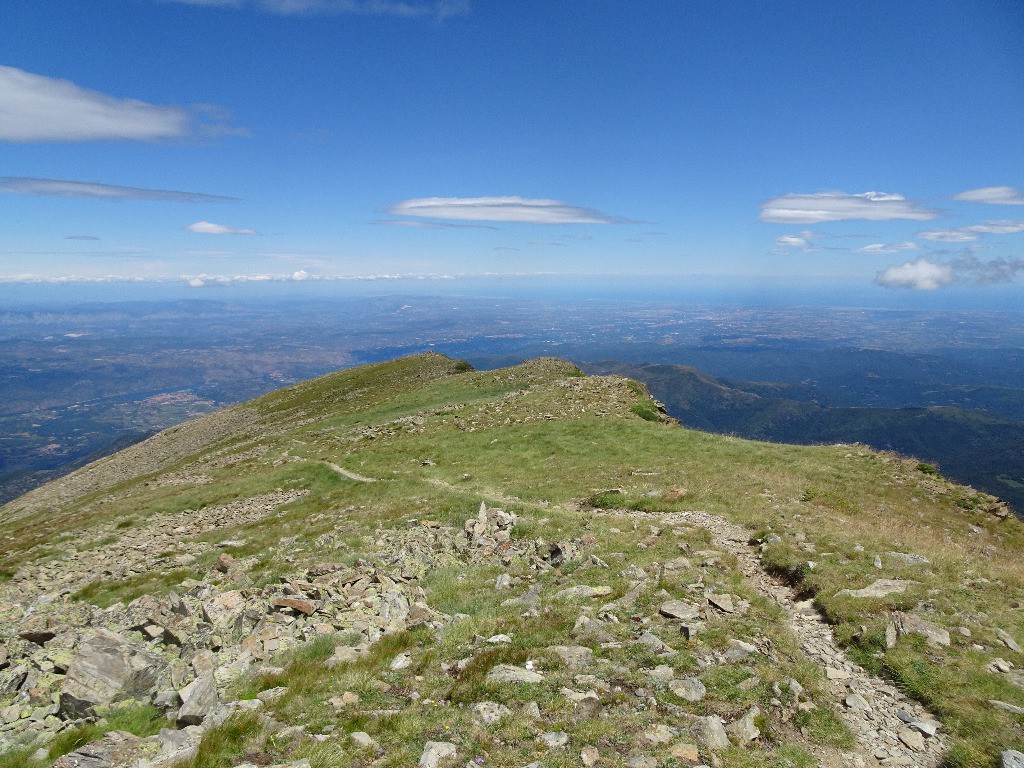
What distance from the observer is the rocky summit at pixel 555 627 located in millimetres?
9320

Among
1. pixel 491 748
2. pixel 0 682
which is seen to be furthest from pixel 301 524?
pixel 491 748

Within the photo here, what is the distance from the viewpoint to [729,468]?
104 feet

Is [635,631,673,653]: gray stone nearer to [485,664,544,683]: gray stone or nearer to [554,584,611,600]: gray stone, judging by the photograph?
[554,584,611,600]: gray stone

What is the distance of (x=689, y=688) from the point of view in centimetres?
1068

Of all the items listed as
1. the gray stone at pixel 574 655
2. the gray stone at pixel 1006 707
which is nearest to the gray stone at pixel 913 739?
the gray stone at pixel 1006 707

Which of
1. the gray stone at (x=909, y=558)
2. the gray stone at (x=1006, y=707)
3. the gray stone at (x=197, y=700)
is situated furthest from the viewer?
the gray stone at (x=909, y=558)

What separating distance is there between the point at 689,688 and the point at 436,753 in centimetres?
566

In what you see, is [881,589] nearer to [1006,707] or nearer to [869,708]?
[1006,707]

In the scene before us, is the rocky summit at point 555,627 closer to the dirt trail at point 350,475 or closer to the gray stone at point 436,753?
the gray stone at point 436,753

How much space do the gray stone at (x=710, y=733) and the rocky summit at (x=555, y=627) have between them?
42 mm

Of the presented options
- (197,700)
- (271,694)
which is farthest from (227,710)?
(271,694)

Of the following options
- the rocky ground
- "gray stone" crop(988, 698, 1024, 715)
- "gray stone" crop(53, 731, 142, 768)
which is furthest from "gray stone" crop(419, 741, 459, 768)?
"gray stone" crop(988, 698, 1024, 715)

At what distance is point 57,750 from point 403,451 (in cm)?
3695

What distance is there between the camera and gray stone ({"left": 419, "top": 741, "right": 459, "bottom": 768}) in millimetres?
8289
